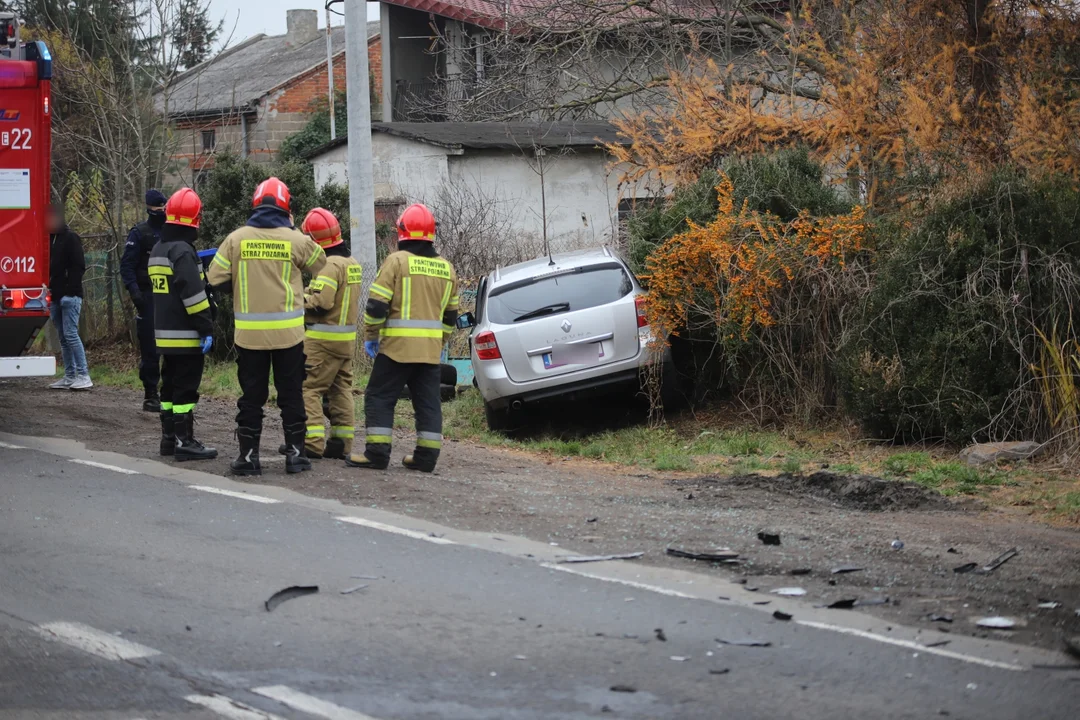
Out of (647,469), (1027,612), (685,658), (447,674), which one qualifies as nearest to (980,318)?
(647,469)

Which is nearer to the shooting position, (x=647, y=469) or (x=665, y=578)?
(x=665, y=578)

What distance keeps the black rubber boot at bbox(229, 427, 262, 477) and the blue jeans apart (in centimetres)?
593

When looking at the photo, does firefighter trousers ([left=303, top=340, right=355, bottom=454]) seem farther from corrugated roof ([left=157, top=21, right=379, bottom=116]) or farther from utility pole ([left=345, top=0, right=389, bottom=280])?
corrugated roof ([left=157, top=21, right=379, bottom=116])

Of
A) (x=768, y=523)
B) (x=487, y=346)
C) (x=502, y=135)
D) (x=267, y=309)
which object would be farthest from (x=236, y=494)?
(x=502, y=135)

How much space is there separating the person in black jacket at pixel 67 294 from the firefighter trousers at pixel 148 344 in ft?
4.84

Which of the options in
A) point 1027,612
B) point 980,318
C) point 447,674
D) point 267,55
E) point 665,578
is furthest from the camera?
point 267,55

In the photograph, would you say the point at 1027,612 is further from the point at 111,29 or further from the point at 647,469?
the point at 111,29

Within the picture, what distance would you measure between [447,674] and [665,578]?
1698mm

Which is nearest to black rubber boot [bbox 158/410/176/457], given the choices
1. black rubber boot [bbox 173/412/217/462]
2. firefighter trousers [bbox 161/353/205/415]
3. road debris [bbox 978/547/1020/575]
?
black rubber boot [bbox 173/412/217/462]

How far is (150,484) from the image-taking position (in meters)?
8.51

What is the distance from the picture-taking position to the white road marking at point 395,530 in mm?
6883

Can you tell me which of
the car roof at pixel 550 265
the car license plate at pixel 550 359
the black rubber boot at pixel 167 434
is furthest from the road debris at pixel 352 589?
the car roof at pixel 550 265

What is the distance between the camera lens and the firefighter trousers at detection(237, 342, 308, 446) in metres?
8.78

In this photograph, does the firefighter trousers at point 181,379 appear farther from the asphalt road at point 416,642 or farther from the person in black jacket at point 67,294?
the person in black jacket at point 67,294
